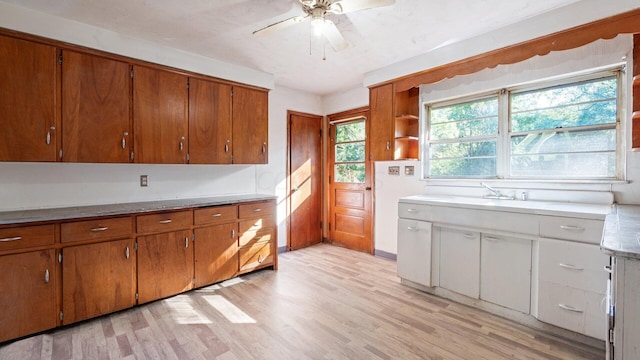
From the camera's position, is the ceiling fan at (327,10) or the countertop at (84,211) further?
the countertop at (84,211)

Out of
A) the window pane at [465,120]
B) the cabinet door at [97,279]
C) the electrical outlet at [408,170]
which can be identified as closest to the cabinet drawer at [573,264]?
the window pane at [465,120]

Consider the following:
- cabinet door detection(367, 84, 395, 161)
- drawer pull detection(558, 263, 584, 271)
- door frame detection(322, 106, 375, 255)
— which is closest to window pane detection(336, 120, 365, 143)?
door frame detection(322, 106, 375, 255)

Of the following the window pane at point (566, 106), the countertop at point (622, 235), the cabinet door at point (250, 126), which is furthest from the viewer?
the cabinet door at point (250, 126)

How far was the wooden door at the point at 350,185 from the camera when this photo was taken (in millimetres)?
4383

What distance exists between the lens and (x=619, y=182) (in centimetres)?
228

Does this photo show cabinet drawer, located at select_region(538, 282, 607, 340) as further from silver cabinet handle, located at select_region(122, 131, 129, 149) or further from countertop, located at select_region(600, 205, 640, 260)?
silver cabinet handle, located at select_region(122, 131, 129, 149)

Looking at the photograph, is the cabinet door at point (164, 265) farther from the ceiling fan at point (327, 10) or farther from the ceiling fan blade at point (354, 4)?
the ceiling fan blade at point (354, 4)

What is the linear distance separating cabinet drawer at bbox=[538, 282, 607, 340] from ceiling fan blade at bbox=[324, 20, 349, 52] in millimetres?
2435

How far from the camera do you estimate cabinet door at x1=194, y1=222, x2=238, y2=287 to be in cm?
297

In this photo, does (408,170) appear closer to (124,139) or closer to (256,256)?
(256,256)

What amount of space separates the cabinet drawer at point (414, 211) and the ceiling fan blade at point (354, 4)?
1.85 meters

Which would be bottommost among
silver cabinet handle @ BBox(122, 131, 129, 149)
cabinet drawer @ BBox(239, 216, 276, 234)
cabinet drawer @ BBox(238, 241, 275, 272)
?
cabinet drawer @ BBox(238, 241, 275, 272)

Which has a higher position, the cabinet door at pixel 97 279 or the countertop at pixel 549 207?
the countertop at pixel 549 207

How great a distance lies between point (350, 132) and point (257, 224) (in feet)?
7.00
